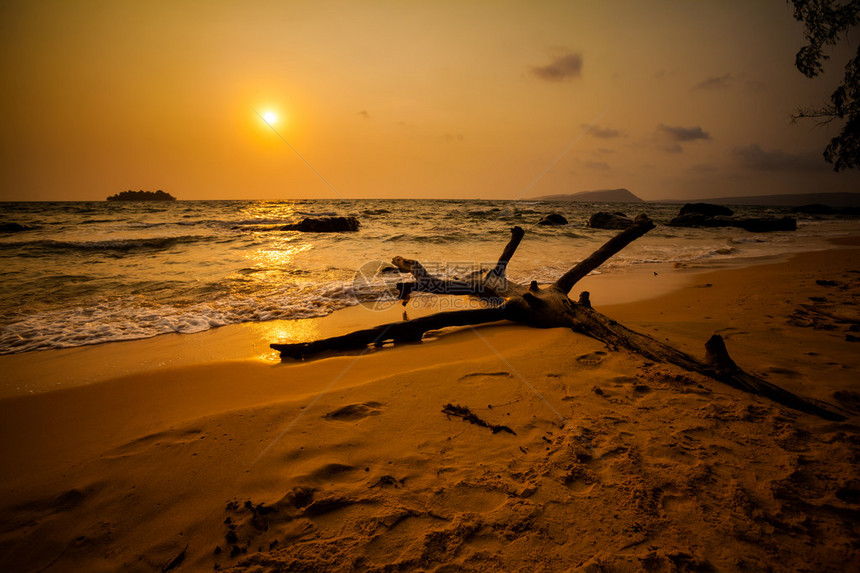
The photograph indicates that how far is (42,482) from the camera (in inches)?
82.8

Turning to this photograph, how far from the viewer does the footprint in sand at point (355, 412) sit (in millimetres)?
2639

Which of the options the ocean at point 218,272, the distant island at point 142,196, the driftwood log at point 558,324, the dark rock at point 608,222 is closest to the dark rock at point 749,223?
the dark rock at point 608,222

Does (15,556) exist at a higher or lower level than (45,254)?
lower

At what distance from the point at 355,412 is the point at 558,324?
312cm

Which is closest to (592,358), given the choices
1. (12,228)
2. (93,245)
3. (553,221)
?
(93,245)

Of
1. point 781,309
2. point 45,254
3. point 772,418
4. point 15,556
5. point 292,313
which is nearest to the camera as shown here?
point 15,556

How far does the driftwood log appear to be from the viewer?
2848 millimetres

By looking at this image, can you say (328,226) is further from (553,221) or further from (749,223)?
(749,223)

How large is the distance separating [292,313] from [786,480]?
6042 millimetres

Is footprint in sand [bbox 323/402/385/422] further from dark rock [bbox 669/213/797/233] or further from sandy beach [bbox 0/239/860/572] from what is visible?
dark rock [bbox 669/213/797/233]

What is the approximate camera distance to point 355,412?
2707 millimetres

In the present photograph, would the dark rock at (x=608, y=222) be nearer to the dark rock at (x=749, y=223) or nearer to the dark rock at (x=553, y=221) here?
the dark rock at (x=553, y=221)

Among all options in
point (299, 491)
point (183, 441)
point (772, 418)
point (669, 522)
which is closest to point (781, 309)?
point (772, 418)

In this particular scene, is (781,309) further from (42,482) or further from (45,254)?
(45,254)
